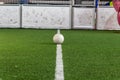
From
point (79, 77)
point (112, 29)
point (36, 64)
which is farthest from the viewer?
point (112, 29)

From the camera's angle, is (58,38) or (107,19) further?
(107,19)

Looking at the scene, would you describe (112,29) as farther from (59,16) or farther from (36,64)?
(36,64)

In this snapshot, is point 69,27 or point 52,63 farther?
point 69,27

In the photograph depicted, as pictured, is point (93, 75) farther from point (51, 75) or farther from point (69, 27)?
point (69, 27)

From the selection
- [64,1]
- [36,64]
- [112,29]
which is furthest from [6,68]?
[64,1]

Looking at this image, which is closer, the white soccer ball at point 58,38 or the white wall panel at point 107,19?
the white soccer ball at point 58,38

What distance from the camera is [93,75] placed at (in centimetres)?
508

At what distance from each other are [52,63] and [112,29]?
16.1 meters

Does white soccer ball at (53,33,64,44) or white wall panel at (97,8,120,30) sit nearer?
white soccer ball at (53,33,64,44)

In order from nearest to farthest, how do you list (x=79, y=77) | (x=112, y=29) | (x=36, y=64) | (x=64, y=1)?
1. (x=79, y=77)
2. (x=36, y=64)
3. (x=112, y=29)
4. (x=64, y=1)

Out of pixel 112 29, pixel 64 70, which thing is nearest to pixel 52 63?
pixel 64 70

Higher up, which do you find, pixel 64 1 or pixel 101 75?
pixel 64 1

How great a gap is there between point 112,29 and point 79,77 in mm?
17477

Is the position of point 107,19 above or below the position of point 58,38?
above
